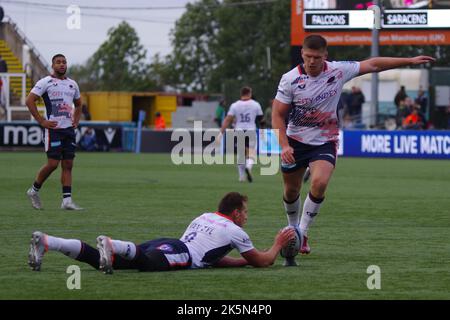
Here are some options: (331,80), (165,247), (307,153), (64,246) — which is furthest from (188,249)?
(331,80)

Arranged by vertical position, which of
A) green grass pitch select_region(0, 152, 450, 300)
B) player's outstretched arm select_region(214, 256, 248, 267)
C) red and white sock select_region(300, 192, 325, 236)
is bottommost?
green grass pitch select_region(0, 152, 450, 300)

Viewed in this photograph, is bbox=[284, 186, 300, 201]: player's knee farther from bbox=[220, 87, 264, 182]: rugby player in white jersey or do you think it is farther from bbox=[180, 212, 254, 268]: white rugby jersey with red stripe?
bbox=[220, 87, 264, 182]: rugby player in white jersey

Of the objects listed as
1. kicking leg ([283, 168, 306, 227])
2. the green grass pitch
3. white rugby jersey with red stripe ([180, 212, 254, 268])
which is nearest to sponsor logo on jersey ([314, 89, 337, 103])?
kicking leg ([283, 168, 306, 227])

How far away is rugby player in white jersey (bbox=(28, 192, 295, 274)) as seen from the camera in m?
9.46

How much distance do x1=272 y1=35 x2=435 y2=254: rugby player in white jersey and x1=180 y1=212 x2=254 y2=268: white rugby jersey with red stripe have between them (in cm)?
153

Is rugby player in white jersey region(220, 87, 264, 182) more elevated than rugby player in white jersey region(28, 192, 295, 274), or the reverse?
rugby player in white jersey region(220, 87, 264, 182)

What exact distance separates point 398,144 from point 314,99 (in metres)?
29.2

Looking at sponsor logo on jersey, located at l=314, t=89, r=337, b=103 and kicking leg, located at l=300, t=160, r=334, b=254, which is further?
sponsor logo on jersey, located at l=314, t=89, r=337, b=103

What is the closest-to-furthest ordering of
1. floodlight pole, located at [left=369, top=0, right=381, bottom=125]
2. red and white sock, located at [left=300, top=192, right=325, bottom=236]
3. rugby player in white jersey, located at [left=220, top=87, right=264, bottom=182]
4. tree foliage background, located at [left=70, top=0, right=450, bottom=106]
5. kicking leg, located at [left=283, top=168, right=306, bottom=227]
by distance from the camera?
red and white sock, located at [left=300, top=192, right=325, bottom=236] < kicking leg, located at [left=283, top=168, right=306, bottom=227] < rugby player in white jersey, located at [left=220, top=87, right=264, bottom=182] < floodlight pole, located at [left=369, top=0, right=381, bottom=125] < tree foliage background, located at [left=70, top=0, right=450, bottom=106]

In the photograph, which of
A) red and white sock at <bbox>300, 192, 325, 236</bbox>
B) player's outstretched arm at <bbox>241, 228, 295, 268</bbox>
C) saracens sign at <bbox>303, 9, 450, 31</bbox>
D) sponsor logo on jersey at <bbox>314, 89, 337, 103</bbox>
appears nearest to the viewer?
→ player's outstretched arm at <bbox>241, 228, 295, 268</bbox>

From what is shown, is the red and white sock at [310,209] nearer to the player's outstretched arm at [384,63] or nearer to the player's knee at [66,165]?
the player's outstretched arm at [384,63]

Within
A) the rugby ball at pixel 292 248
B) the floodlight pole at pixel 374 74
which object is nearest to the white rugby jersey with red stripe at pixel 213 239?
the rugby ball at pixel 292 248

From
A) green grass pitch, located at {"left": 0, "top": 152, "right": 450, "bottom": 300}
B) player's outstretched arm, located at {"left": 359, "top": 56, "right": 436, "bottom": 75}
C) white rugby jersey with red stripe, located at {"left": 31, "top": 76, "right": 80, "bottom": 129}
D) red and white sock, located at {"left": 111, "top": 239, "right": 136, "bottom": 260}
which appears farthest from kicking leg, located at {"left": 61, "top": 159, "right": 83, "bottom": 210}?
red and white sock, located at {"left": 111, "top": 239, "right": 136, "bottom": 260}
